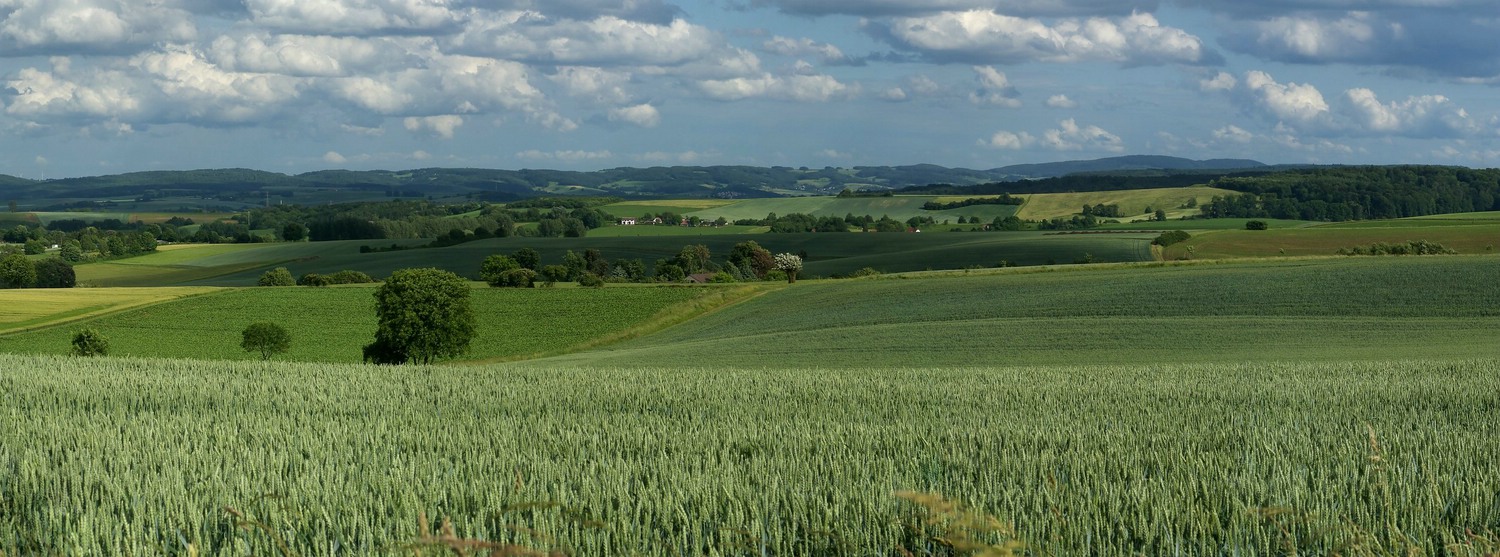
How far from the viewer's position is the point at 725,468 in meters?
6.32

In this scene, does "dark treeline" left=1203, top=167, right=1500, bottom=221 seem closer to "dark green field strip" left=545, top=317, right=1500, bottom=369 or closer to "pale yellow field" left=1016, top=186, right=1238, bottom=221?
"pale yellow field" left=1016, top=186, right=1238, bottom=221

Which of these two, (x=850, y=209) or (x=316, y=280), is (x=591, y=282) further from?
(x=850, y=209)

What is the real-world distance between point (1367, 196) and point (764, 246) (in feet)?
225

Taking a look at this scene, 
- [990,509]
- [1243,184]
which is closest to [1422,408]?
[990,509]

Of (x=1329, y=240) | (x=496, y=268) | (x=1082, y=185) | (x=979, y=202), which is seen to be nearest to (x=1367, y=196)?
(x=979, y=202)

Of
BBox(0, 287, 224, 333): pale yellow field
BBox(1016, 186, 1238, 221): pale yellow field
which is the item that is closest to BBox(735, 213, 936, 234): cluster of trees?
BBox(1016, 186, 1238, 221): pale yellow field

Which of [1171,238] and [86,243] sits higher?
[1171,238]

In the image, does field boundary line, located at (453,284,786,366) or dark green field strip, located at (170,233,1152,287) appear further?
dark green field strip, located at (170,233,1152,287)

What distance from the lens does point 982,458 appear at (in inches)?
275

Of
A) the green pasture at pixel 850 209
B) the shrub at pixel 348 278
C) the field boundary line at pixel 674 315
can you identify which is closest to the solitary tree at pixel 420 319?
the field boundary line at pixel 674 315

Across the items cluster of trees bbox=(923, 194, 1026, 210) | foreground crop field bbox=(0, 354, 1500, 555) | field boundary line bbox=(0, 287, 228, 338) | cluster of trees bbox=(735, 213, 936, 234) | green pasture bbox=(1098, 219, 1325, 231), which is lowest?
field boundary line bbox=(0, 287, 228, 338)

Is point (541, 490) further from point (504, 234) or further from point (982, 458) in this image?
point (504, 234)

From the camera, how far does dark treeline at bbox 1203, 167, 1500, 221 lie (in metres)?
123

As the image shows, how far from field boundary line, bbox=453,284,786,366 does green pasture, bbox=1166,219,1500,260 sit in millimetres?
32979
